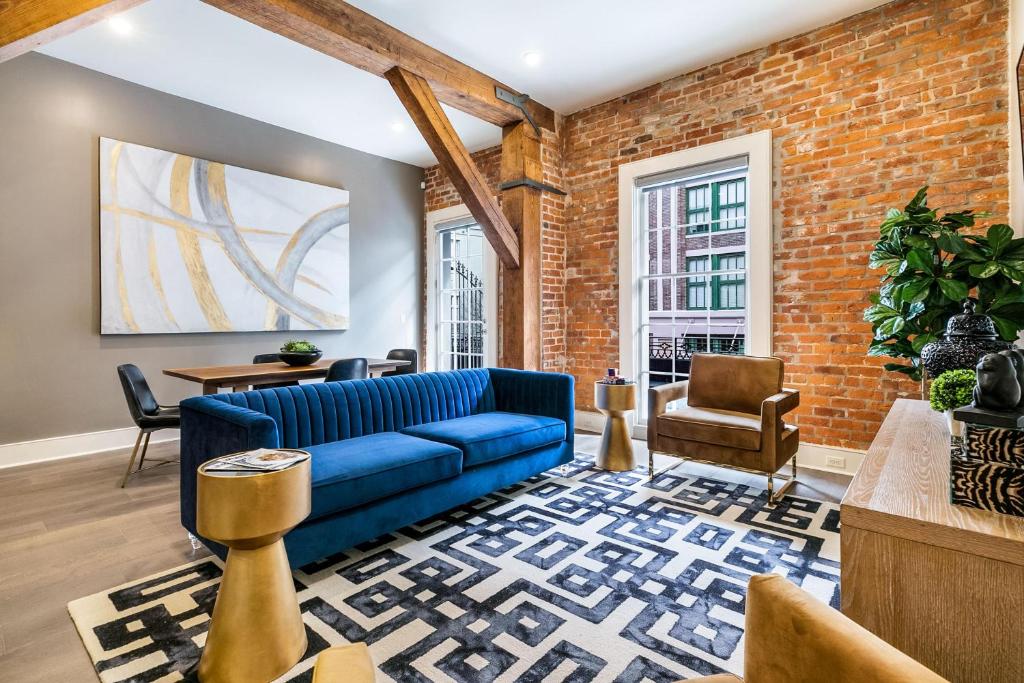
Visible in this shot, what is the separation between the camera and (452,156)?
421 centimetres

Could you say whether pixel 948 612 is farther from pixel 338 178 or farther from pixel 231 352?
pixel 338 178

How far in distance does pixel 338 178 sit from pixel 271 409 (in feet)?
13.8

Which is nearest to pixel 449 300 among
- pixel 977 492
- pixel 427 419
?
pixel 427 419

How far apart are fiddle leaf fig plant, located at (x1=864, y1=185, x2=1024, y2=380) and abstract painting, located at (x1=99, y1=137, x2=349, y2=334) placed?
17.3ft

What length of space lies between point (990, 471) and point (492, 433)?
2.36m

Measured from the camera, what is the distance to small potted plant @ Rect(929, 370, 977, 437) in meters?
1.73

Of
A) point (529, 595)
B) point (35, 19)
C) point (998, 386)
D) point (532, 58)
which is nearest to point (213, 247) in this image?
point (35, 19)

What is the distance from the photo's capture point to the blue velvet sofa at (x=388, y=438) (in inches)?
90.9

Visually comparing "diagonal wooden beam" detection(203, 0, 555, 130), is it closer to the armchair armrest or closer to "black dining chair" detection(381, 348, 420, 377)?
"black dining chair" detection(381, 348, 420, 377)

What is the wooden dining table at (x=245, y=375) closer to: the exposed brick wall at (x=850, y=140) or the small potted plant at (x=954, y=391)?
the exposed brick wall at (x=850, y=140)

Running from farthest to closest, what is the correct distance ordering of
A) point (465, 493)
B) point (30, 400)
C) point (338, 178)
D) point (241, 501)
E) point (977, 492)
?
point (338, 178), point (30, 400), point (465, 493), point (241, 501), point (977, 492)

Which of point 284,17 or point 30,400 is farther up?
point 284,17

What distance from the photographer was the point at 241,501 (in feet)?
5.58

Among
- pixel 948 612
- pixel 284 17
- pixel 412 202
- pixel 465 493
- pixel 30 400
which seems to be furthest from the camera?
pixel 412 202
